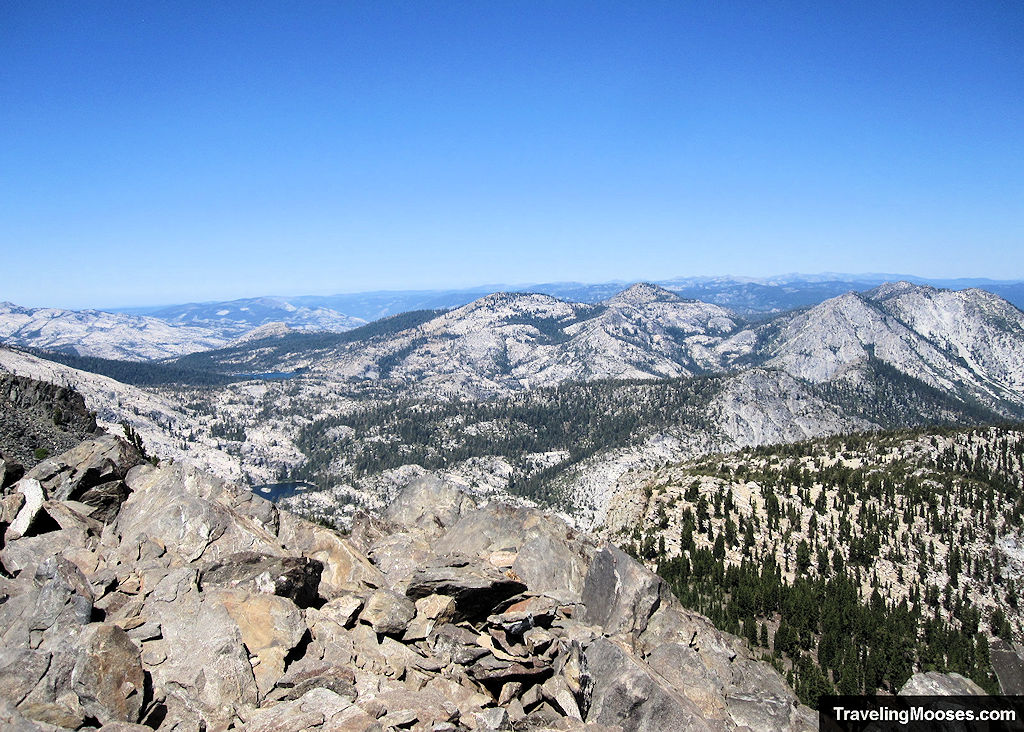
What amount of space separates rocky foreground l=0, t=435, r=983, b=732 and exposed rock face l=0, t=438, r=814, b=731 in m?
0.09

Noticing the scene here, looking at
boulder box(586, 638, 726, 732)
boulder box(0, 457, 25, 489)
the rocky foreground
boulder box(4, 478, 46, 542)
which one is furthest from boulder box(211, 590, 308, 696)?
boulder box(0, 457, 25, 489)

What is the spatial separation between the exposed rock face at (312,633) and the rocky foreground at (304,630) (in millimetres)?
88

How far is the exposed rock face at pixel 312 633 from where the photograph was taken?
19.8 metres

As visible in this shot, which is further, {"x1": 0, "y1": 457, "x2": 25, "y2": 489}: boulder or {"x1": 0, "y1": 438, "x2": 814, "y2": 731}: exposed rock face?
{"x1": 0, "y1": 457, "x2": 25, "y2": 489}: boulder

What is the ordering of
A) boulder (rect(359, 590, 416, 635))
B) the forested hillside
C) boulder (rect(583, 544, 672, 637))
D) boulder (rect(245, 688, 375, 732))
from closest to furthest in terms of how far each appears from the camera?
boulder (rect(245, 688, 375, 732))
boulder (rect(359, 590, 416, 635))
boulder (rect(583, 544, 672, 637))
the forested hillside

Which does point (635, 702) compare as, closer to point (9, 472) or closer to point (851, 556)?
point (9, 472)

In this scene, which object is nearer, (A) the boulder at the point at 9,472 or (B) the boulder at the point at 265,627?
(B) the boulder at the point at 265,627

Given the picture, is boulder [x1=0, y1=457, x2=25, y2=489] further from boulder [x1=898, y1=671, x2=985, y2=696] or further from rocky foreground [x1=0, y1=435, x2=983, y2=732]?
boulder [x1=898, y1=671, x2=985, y2=696]

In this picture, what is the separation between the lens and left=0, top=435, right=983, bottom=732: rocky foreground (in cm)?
1977

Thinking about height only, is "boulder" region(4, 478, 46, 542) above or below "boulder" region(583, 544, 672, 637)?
above

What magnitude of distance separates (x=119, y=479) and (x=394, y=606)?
24493 mm

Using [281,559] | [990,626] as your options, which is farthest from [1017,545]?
[281,559]

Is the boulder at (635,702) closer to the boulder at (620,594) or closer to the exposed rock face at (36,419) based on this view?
the boulder at (620,594)

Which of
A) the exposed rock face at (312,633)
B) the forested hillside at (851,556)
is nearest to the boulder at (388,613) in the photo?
the exposed rock face at (312,633)
